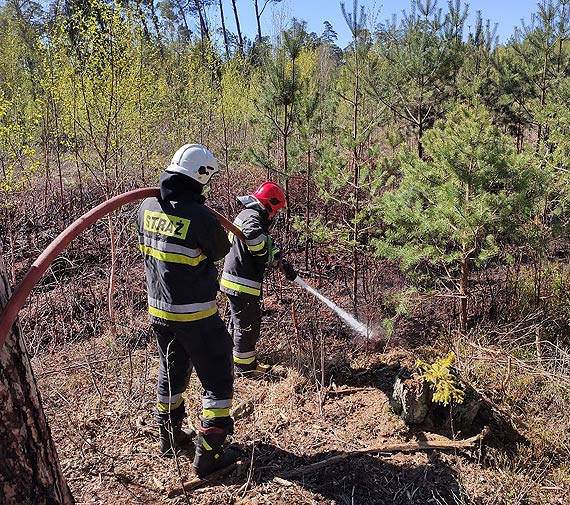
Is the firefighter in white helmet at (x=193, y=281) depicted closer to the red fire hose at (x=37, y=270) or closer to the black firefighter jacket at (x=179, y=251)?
the black firefighter jacket at (x=179, y=251)

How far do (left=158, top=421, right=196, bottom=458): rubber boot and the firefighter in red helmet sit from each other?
133 cm

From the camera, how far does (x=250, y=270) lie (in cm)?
457

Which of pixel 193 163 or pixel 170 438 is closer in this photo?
pixel 193 163

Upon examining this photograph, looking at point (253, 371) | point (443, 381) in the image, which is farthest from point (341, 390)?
point (443, 381)

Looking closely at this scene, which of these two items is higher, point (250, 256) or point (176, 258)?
point (176, 258)

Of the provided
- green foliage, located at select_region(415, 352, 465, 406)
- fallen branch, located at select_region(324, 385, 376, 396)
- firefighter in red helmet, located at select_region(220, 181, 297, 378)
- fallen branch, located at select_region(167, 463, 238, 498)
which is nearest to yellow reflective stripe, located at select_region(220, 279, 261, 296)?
firefighter in red helmet, located at select_region(220, 181, 297, 378)

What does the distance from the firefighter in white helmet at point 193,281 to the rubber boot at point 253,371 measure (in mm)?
1483


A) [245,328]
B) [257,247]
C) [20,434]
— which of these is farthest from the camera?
[245,328]

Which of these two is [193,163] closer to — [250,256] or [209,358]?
[209,358]

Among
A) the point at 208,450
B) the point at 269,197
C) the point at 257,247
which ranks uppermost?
the point at 269,197

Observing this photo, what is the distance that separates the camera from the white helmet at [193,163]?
9.65ft

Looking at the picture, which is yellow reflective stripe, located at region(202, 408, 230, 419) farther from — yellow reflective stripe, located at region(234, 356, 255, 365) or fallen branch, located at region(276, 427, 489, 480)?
yellow reflective stripe, located at region(234, 356, 255, 365)

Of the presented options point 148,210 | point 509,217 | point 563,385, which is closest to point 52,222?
point 148,210

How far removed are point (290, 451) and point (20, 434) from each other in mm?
2437
